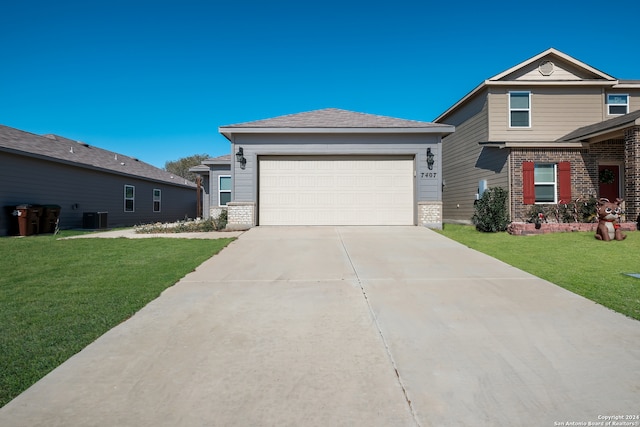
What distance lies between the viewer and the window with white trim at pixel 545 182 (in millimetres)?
12586

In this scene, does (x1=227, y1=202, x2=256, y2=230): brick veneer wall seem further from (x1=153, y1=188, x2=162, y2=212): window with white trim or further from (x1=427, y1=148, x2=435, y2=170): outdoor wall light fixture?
(x1=153, y1=188, x2=162, y2=212): window with white trim

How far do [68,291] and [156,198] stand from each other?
1806 cm

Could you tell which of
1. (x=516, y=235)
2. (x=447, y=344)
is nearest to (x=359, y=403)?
(x=447, y=344)

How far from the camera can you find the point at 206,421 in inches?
81.0

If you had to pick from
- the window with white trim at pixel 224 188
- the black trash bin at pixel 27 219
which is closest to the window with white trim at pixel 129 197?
the window with white trim at pixel 224 188

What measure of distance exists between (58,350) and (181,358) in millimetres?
1078

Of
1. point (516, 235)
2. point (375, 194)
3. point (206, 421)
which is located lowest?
point (206, 421)

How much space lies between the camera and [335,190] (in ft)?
38.7

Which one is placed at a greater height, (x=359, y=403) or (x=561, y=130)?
(x=561, y=130)

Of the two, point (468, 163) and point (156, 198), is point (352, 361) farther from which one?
point (156, 198)

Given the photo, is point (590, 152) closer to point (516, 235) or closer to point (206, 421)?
point (516, 235)

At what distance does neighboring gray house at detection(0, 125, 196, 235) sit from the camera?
12195 mm

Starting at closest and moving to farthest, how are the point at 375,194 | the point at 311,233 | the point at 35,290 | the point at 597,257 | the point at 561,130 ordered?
the point at 35,290, the point at 597,257, the point at 311,233, the point at 375,194, the point at 561,130

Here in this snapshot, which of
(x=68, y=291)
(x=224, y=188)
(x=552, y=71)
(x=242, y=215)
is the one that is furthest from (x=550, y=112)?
(x=68, y=291)
